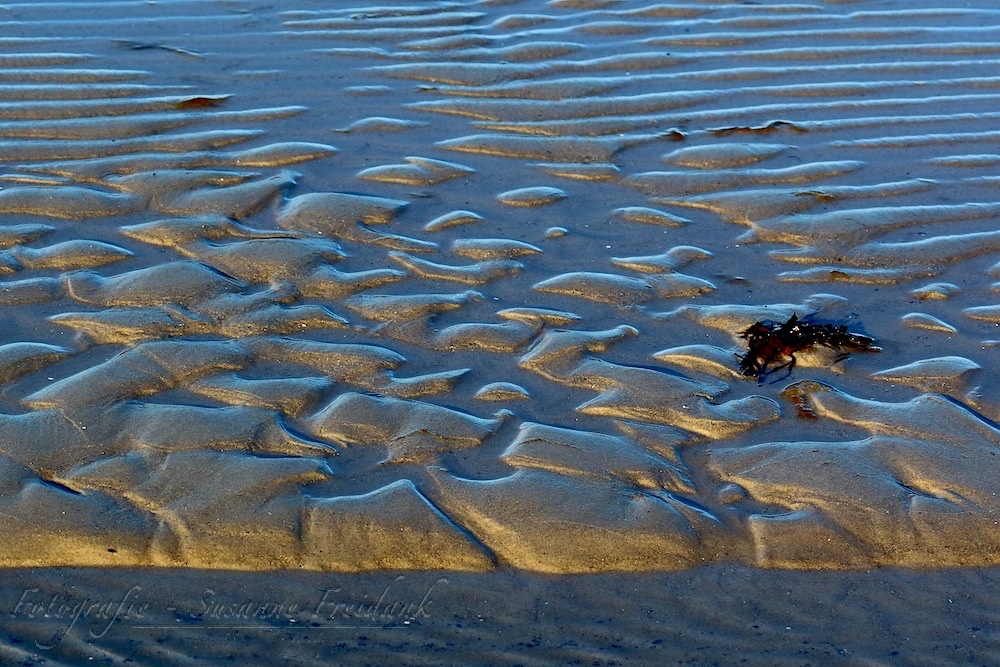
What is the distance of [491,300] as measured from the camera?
3.51m

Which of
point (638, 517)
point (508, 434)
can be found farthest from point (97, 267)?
point (638, 517)

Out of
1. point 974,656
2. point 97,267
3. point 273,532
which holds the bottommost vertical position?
point 974,656

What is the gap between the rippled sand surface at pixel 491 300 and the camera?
2557 mm

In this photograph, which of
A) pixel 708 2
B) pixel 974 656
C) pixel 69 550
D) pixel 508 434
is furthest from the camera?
pixel 708 2

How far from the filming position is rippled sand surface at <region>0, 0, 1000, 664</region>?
256 cm

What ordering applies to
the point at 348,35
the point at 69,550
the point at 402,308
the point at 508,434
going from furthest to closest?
the point at 348,35 → the point at 402,308 → the point at 508,434 → the point at 69,550

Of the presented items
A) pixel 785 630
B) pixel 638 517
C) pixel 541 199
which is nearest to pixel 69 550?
pixel 638 517

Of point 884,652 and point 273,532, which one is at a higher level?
point 273,532

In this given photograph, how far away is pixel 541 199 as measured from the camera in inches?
164

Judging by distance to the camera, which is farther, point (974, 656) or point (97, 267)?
point (97, 267)

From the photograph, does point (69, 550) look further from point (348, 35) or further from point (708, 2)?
point (708, 2)

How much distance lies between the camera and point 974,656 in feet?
7.51

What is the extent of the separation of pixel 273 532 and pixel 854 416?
156 centimetres

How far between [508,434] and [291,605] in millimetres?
761
